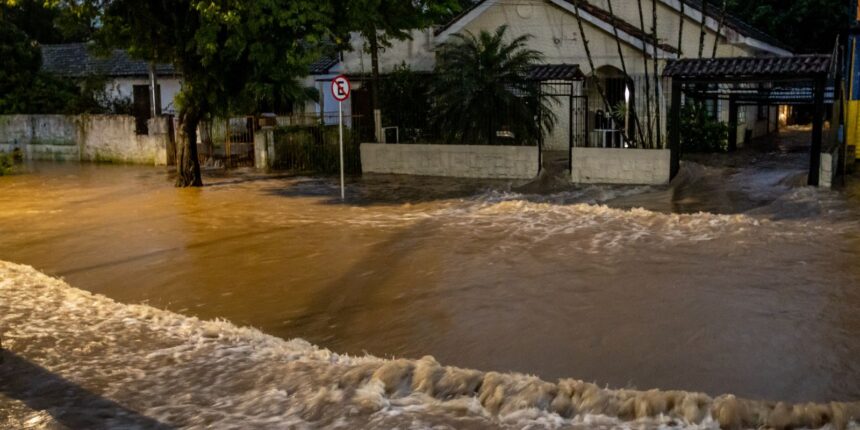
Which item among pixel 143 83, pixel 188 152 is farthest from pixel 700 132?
pixel 143 83

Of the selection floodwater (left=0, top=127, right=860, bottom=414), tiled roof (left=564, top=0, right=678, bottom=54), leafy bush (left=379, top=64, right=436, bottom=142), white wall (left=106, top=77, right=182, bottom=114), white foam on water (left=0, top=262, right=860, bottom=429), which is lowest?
white foam on water (left=0, top=262, right=860, bottom=429)

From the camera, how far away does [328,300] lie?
973 cm

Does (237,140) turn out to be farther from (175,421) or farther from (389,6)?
(175,421)

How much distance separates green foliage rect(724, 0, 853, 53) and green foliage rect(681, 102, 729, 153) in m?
10.7

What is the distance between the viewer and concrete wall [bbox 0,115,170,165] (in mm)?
27016

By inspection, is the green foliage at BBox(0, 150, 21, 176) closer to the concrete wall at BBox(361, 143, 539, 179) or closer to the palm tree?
the concrete wall at BBox(361, 143, 539, 179)

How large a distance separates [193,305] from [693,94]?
17.3 m

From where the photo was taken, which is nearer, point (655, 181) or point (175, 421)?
point (175, 421)

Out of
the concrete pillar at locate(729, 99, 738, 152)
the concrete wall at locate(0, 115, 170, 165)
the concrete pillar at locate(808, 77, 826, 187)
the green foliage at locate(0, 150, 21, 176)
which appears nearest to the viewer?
the concrete pillar at locate(808, 77, 826, 187)

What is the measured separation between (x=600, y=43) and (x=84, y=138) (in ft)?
57.1

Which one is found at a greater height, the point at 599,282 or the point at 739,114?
the point at 739,114

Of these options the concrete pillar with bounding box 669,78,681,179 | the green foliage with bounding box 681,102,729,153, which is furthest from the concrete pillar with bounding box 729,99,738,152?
the concrete pillar with bounding box 669,78,681,179

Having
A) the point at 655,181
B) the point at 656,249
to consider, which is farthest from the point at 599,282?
the point at 655,181

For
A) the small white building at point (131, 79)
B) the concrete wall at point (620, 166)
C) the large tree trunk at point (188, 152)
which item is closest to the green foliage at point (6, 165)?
the large tree trunk at point (188, 152)
